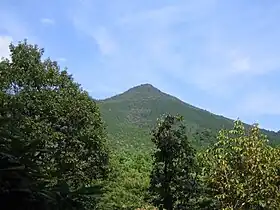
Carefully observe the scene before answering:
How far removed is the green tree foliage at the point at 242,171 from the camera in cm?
1434

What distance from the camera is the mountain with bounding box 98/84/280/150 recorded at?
1715 inches

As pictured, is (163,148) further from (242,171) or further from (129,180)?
(129,180)

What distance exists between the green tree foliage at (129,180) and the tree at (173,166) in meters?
5.11

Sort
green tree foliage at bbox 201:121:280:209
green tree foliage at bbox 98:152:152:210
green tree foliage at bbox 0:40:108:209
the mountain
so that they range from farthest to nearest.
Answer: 1. the mountain
2. green tree foliage at bbox 98:152:152:210
3. green tree foliage at bbox 0:40:108:209
4. green tree foliage at bbox 201:121:280:209

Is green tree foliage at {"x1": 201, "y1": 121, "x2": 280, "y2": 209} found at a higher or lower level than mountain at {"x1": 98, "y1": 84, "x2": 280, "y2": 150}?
lower

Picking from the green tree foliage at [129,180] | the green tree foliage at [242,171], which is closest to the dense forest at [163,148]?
the green tree foliage at [242,171]

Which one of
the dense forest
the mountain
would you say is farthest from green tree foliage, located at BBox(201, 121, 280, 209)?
the mountain

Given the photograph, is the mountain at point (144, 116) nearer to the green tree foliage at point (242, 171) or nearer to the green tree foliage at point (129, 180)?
the green tree foliage at point (129, 180)

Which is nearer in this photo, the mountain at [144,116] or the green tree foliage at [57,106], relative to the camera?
the green tree foliage at [57,106]

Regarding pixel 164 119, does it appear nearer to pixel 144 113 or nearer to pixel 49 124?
pixel 49 124

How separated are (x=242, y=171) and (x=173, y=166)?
6.68ft

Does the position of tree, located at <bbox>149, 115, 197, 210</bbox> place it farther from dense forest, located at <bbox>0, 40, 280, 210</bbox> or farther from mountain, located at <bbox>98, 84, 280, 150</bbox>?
mountain, located at <bbox>98, 84, 280, 150</bbox>

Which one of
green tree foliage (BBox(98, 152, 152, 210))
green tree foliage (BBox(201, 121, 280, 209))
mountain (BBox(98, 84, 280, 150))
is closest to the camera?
green tree foliage (BBox(201, 121, 280, 209))

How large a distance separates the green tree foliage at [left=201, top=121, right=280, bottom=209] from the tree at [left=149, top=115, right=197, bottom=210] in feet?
2.49
